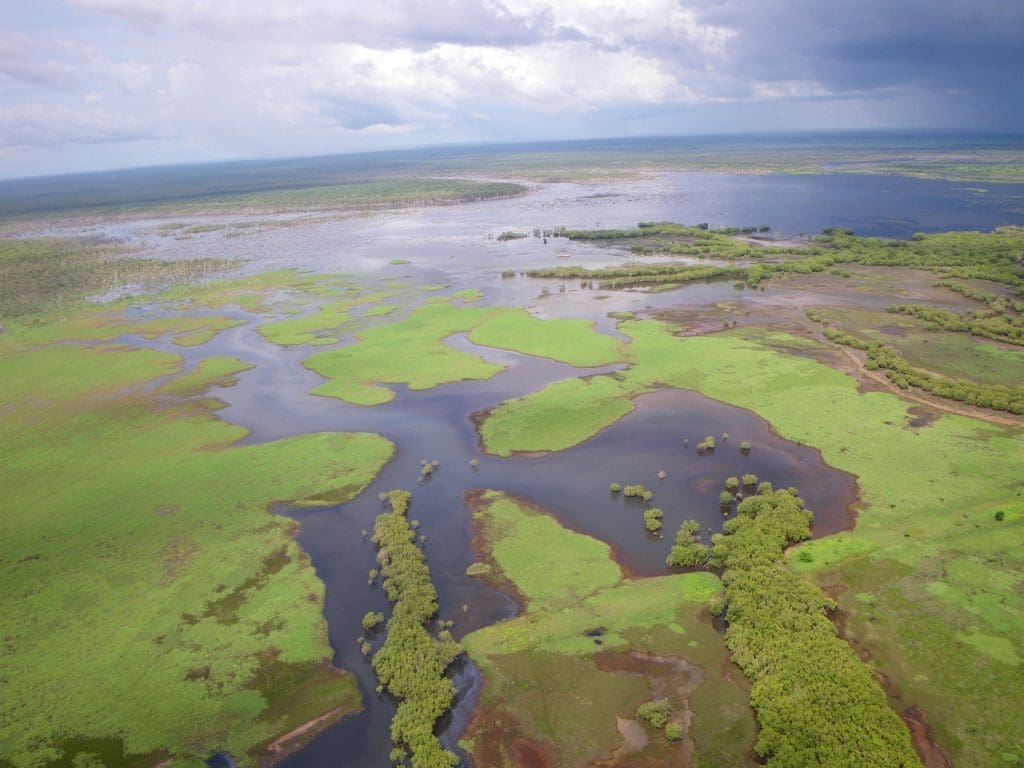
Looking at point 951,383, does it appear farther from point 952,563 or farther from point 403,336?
point 403,336

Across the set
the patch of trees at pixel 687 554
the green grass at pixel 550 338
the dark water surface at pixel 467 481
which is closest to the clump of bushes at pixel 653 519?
the dark water surface at pixel 467 481

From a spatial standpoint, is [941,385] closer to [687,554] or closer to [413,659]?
[687,554]

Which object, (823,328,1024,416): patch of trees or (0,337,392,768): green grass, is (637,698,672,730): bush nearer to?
(0,337,392,768): green grass

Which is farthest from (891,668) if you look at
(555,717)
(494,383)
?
(494,383)

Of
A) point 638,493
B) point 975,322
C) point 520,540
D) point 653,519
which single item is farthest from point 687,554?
point 975,322

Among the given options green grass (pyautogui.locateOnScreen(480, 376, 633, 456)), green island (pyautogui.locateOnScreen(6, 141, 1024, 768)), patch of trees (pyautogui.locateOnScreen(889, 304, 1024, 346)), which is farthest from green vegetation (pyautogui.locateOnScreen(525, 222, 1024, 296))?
green grass (pyautogui.locateOnScreen(480, 376, 633, 456))
